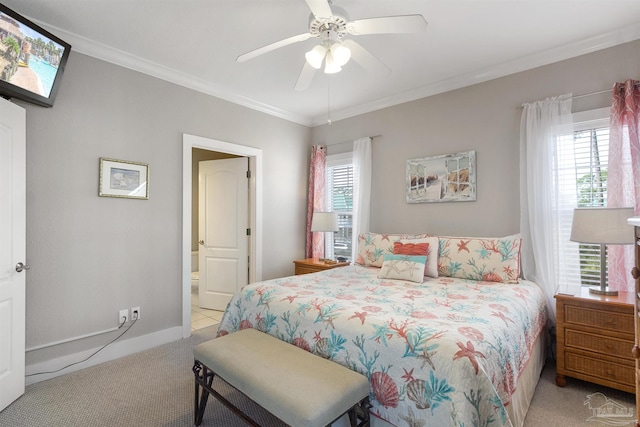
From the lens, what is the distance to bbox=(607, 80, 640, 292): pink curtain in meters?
2.33

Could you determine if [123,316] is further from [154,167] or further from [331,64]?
[331,64]

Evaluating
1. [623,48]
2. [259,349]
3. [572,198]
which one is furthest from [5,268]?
[623,48]

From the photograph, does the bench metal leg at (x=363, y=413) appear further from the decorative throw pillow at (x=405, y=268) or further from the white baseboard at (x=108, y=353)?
the white baseboard at (x=108, y=353)

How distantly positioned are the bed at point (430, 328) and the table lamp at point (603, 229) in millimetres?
438

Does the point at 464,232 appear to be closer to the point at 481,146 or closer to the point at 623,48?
the point at 481,146

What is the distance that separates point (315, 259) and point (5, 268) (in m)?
2.98

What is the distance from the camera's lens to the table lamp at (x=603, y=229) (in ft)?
6.96

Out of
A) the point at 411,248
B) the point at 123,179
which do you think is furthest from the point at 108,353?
the point at 411,248

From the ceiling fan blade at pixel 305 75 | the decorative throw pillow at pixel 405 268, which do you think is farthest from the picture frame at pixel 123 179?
the decorative throw pillow at pixel 405 268

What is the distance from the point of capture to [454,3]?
2.13 meters

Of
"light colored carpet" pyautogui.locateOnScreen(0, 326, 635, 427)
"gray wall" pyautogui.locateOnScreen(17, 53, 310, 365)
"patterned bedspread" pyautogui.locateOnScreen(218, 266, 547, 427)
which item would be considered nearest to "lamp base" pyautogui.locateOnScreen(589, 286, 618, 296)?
"patterned bedspread" pyautogui.locateOnScreen(218, 266, 547, 427)

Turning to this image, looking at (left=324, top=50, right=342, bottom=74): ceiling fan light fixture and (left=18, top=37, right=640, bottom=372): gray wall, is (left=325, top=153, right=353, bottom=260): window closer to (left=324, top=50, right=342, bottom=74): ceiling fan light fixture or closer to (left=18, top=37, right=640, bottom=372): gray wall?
(left=18, top=37, right=640, bottom=372): gray wall

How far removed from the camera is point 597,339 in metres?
2.16

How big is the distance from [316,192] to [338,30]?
2.66 m
